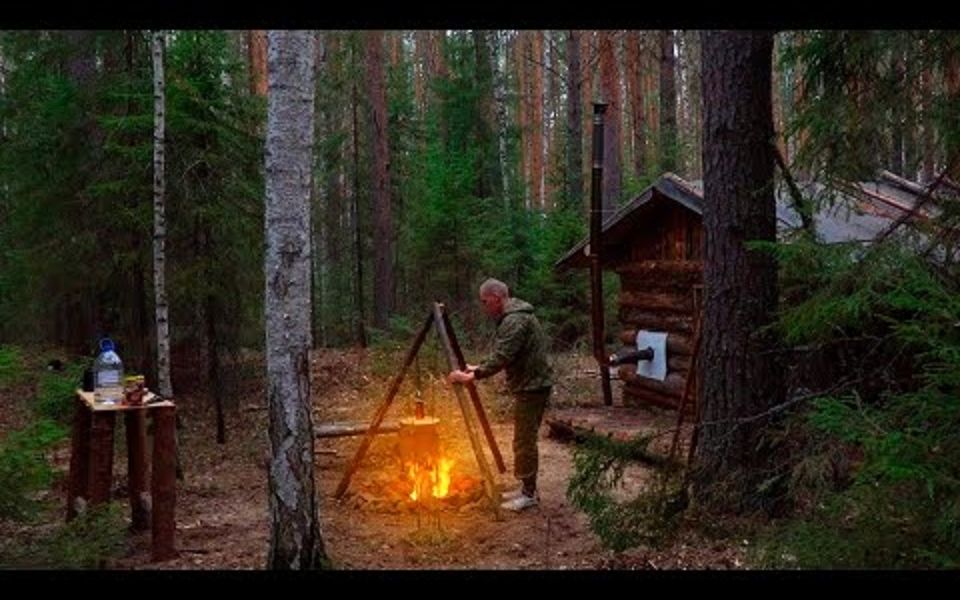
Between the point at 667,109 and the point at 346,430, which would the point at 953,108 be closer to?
the point at 346,430

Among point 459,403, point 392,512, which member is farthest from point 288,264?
point 392,512

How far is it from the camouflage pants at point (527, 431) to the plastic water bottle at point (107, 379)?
362 cm

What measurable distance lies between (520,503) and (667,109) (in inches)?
710

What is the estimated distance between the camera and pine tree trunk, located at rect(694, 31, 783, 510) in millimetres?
7008

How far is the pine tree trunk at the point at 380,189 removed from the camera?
69.4 feet

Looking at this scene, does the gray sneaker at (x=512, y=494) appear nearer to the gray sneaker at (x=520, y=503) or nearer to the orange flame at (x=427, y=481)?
the gray sneaker at (x=520, y=503)

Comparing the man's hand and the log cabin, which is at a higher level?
the log cabin

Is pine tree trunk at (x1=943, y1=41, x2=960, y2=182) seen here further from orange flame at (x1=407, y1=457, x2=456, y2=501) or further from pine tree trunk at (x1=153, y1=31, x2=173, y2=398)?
pine tree trunk at (x1=153, y1=31, x2=173, y2=398)

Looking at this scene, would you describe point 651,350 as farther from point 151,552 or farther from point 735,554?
point 151,552

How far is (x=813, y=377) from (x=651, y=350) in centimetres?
541

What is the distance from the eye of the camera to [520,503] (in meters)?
8.63

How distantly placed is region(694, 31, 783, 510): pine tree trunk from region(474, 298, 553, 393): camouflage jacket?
1.93 m

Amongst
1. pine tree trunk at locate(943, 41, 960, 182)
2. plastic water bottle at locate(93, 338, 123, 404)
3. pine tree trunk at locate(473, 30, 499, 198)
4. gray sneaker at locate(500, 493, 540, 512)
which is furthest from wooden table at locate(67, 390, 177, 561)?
pine tree trunk at locate(473, 30, 499, 198)
